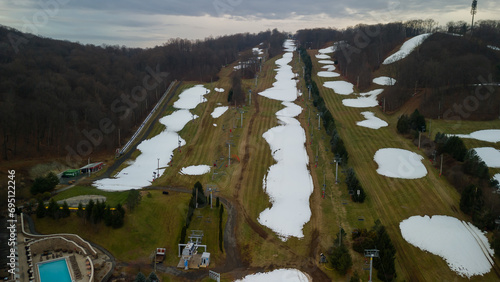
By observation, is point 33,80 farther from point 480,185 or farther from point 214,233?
point 480,185

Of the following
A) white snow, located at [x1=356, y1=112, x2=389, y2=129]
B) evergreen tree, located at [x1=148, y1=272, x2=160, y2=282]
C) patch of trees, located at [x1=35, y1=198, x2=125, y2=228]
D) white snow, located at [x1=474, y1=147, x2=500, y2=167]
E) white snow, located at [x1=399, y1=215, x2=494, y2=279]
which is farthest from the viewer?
white snow, located at [x1=356, y1=112, x2=389, y2=129]

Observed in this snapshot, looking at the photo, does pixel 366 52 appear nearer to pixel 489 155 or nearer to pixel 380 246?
pixel 489 155

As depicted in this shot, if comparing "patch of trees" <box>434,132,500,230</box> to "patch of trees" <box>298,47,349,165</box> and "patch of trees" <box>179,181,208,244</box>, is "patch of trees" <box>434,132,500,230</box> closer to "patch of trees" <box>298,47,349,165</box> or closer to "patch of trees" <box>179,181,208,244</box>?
"patch of trees" <box>298,47,349,165</box>

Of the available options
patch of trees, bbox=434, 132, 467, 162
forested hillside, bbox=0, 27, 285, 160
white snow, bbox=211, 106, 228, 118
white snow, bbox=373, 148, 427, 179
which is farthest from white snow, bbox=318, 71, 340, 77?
patch of trees, bbox=434, 132, 467, 162

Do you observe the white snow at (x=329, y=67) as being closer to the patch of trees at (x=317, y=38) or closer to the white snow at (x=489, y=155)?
the patch of trees at (x=317, y=38)

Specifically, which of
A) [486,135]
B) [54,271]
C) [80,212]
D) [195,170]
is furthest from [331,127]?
[54,271]

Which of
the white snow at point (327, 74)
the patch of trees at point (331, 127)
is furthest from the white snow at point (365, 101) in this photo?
the white snow at point (327, 74)
